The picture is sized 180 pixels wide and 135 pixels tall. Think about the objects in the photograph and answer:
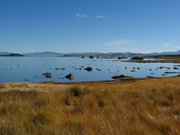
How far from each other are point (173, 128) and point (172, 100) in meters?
6.67

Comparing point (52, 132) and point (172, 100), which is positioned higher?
point (52, 132)

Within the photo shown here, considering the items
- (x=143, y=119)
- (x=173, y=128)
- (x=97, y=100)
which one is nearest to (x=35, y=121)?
(x=143, y=119)

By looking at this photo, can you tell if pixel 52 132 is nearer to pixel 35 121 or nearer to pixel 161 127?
pixel 35 121

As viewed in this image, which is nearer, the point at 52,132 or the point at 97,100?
the point at 52,132

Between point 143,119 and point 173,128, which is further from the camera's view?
point 143,119

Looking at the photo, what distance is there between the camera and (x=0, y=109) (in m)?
8.49

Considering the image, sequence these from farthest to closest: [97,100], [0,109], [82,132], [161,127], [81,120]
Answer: [97,100], [0,109], [81,120], [161,127], [82,132]

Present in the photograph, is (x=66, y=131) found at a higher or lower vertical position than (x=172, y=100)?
higher

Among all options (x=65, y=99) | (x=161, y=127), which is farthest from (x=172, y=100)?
(x=161, y=127)

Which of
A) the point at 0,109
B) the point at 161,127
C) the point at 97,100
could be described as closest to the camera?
the point at 161,127

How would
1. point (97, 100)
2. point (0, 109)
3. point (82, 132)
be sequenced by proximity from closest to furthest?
point (82, 132) → point (0, 109) → point (97, 100)

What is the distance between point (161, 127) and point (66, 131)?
185cm

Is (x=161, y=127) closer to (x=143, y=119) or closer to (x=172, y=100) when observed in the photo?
(x=143, y=119)

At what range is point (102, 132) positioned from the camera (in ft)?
17.8
